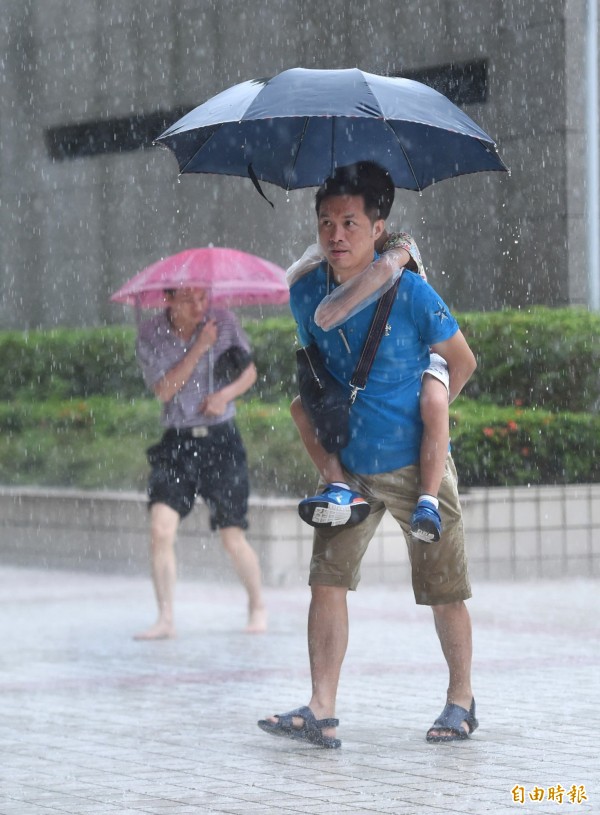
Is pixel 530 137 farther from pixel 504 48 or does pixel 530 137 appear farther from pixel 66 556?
pixel 66 556

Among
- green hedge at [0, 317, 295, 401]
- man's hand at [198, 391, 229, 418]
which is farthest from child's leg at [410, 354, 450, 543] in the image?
green hedge at [0, 317, 295, 401]

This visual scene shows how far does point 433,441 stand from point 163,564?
3.45m

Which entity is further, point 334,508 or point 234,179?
point 234,179

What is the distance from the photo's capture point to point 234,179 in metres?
16.9

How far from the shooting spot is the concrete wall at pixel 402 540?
1107 centimetres

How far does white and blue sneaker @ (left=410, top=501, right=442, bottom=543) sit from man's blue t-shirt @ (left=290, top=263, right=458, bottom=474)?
0.28 meters

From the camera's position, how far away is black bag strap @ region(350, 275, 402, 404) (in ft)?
18.6

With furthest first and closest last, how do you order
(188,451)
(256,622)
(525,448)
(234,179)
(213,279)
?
(234,179) → (525,448) → (213,279) → (256,622) → (188,451)

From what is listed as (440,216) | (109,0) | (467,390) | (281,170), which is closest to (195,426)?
(281,170)

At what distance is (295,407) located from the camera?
19.6 feet

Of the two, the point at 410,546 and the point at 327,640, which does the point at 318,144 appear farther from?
the point at 327,640

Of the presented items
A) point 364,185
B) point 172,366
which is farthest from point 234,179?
point 364,185

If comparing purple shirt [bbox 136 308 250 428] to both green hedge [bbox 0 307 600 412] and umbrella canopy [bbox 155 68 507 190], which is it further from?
green hedge [bbox 0 307 600 412]

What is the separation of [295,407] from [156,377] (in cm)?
306
